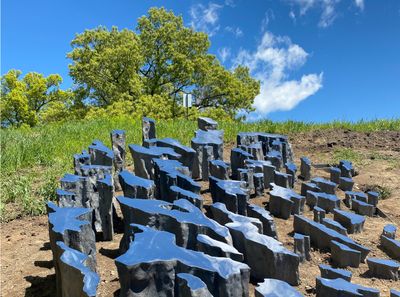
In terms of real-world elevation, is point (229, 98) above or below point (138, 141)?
above

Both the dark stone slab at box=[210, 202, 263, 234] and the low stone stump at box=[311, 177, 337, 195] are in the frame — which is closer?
the dark stone slab at box=[210, 202, 263, 234]

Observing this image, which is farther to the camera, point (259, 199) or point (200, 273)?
point (259, 199)

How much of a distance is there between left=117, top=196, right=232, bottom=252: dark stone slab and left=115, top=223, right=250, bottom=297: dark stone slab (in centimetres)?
31

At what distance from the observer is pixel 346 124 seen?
1172 cm

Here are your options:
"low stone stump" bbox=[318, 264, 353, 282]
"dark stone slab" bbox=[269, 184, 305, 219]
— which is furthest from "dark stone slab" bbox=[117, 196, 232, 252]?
"dark stone slab" bbox=[269, 184, 305, 219]

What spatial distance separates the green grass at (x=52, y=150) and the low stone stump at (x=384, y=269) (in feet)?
11.3

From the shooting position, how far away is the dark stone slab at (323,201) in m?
5.32

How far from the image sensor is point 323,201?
17.7 feet

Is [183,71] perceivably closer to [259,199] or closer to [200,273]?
[259,199]

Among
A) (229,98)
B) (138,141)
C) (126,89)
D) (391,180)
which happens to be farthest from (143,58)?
(391,180)

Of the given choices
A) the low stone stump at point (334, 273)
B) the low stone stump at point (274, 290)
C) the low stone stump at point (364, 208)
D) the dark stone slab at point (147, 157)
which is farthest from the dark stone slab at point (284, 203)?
the low stone stump at point (274, 290)

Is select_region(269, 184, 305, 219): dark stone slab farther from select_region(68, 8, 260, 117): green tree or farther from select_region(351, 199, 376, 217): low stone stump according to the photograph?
select_region(68, 8, 260, 117): green tree

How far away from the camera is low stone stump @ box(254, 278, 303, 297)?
2609mm

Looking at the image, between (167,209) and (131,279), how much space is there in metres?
1.01
